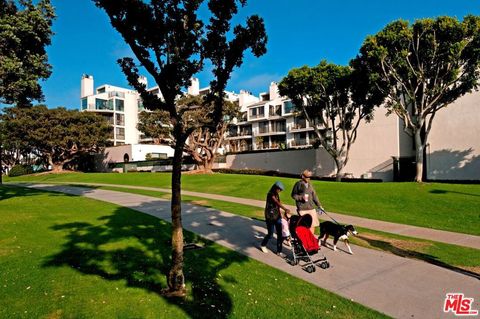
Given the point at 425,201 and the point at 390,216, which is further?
the point at 425,201

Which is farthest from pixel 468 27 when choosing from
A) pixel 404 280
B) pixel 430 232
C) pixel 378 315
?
pixel 378 315

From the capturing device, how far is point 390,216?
514 inches

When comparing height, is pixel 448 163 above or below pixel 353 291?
above

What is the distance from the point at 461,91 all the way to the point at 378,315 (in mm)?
20836

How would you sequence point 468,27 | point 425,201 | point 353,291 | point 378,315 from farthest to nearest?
point 468,27, point 425,201, point 353,291, point 378,315

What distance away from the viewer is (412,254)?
7.78 m

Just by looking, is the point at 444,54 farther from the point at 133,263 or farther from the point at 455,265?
the point at 133,263

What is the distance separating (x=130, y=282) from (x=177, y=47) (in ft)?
13.3

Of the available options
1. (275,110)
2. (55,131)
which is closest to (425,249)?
(55,131)

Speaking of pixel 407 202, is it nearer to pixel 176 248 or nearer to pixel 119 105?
pixel 176 248

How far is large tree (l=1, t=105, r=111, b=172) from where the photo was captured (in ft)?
140

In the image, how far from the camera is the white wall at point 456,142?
24.2 metres

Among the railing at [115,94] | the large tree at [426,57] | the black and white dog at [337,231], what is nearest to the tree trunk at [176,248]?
the black and white dog at [337,231]

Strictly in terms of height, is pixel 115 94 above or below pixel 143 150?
above
